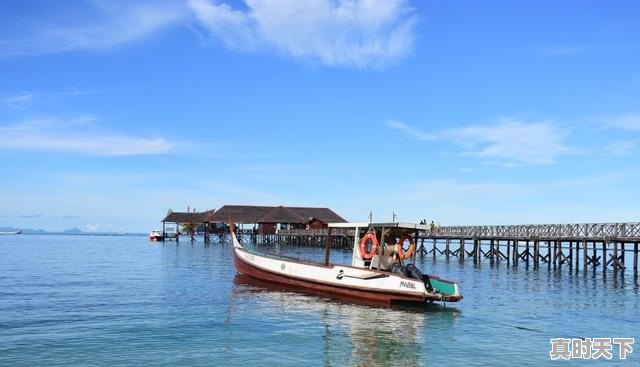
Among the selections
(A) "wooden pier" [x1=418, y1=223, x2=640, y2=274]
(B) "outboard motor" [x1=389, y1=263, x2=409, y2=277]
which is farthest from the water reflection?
(A) "wooden pier" [x1=418, y1=223, x2=640, y2=274]

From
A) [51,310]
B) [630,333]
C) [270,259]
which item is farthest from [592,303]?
[51,310]

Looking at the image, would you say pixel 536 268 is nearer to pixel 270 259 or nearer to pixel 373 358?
pixel 270 259

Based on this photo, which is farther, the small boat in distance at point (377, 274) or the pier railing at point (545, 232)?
the pier railing at point (545, 232)

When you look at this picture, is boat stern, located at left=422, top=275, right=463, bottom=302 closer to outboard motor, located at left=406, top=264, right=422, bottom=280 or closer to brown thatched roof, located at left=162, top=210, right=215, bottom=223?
outboard motor, located at left=406, top=264, right=422, bottom=280

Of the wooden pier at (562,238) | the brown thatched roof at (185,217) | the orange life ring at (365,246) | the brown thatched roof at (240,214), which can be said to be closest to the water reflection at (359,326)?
the orange life ring at (365,246)

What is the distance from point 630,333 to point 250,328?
12771mm

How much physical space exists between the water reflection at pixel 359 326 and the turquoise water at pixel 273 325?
0.12 feet

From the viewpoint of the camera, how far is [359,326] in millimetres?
19641

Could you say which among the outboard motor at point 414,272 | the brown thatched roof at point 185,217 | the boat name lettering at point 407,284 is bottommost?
the boat name lettering at point 407,284

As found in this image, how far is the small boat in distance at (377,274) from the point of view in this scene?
76.1 ft

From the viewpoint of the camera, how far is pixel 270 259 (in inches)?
1214

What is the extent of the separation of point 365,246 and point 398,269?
2113mm

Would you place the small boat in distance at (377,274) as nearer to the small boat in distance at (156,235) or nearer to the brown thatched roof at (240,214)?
the brown thatched roof at (240,214)

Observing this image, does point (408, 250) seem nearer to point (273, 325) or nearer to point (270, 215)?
point (273, 325)
